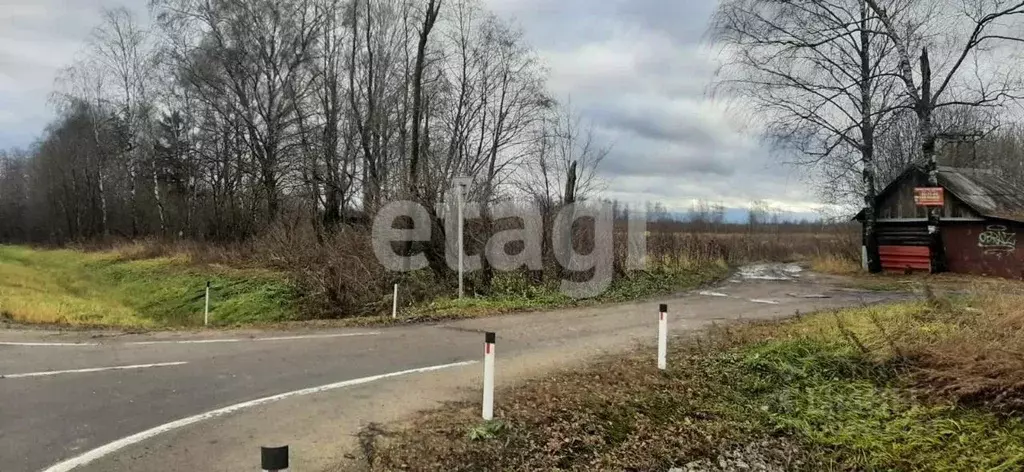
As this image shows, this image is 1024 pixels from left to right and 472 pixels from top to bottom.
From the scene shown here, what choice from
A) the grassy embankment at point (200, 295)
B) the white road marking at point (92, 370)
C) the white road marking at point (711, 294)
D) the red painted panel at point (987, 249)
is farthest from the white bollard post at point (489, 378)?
the red painted panel at point (987, 249)

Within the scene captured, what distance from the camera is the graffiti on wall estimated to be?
24297 millimetres

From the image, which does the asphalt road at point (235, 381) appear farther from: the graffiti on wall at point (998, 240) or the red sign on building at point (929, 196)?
the graffiti on wall at point (998, 240)

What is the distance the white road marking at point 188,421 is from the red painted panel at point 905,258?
23.8m

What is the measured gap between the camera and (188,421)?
6664mm

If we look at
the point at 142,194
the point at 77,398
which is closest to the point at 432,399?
the point at 77,398

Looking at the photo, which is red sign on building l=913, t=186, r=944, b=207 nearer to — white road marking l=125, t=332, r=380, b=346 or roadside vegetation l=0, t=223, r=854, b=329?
roadside vegetation l=0, t=223, r=854, b=329

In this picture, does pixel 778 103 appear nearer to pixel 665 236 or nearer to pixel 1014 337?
pixel 665 236

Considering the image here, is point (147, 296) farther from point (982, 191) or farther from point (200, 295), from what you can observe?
point (982, 191)

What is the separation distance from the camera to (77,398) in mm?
7523

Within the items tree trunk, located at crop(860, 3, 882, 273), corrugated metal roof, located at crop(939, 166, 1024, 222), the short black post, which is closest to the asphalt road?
the short black post

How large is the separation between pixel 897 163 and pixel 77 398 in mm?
39661

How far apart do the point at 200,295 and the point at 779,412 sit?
2325 centimetres

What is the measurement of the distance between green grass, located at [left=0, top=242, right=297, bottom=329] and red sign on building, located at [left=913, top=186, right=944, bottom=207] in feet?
75.1

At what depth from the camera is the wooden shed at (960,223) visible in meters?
24.5
